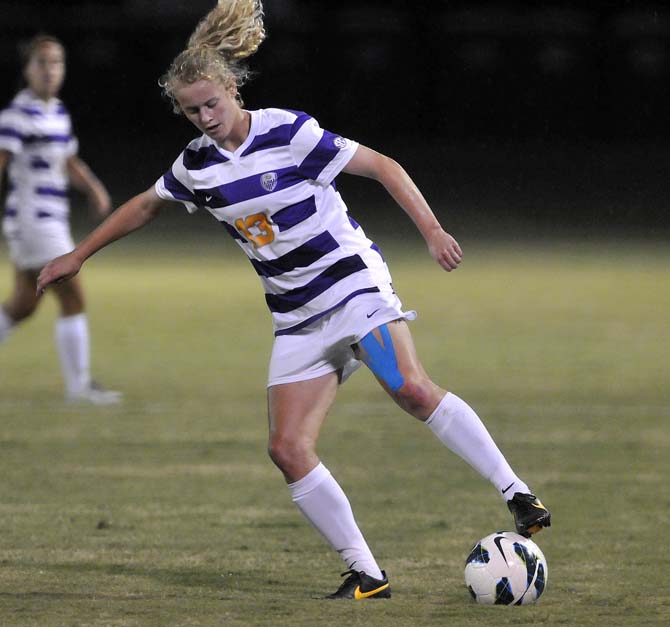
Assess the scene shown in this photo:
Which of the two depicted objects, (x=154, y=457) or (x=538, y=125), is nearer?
(x=154, y=457)

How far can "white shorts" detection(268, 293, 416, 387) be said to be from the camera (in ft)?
16.4

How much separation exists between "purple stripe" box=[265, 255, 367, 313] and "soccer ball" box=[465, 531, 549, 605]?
984 millimetres

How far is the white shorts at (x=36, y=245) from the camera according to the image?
9.48m

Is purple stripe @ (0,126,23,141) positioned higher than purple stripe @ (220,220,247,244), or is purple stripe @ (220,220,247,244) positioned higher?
purple stripe @ (220,220,247,244)

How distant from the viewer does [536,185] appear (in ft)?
89.0

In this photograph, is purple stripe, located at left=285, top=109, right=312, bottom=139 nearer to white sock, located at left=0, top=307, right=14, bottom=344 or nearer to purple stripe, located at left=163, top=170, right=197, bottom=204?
purple stripe, located at left=163, top=170, right=197, bottom=204

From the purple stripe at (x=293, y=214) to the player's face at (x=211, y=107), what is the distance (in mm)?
298

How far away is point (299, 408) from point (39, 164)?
5.03 m

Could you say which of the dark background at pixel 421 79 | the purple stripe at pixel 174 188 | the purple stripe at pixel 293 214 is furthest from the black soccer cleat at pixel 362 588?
the dark background at pixel 421 79

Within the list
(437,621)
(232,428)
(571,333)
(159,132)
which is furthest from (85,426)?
(159,132)

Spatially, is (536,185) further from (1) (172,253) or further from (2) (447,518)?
(2) (447,518)

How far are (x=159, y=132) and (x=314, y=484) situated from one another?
26.1 m

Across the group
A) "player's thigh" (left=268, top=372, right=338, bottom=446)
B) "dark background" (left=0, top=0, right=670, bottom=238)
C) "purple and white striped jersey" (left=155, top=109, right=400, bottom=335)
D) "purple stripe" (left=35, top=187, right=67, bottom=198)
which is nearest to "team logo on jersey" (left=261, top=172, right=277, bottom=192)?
"purple and white striped jersey" (left=155, top=109, right=400, bottom=335)

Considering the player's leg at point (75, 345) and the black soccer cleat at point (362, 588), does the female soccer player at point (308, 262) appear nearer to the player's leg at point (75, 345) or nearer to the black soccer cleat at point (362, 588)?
the black soccer cleat at point (362, 588)
